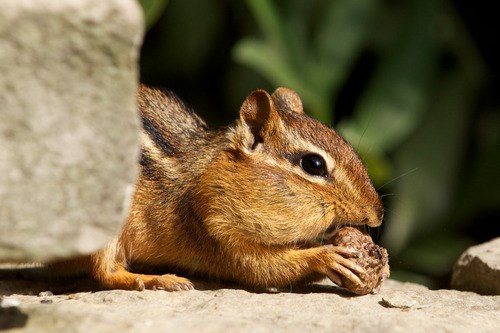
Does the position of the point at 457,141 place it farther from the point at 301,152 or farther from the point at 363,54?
the point at 301,152

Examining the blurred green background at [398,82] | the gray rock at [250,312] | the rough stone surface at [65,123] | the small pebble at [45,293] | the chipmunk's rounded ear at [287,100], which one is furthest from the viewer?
the blurred green background at [398,82]

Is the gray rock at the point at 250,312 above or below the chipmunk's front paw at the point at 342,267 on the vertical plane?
below

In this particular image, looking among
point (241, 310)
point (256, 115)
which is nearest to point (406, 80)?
point (256, 115)

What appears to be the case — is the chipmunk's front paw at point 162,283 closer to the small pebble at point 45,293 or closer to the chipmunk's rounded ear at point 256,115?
the small pebble at point 45,293

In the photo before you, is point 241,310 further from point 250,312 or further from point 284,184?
point 284,184

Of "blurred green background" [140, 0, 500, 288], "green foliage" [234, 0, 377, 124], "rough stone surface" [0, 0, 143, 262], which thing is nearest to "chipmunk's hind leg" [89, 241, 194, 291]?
"rough stone surface" [0, 0, 143, 262]

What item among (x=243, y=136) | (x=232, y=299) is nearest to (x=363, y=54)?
(x=243, y=136)

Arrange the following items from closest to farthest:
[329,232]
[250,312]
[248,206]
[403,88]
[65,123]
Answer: [65,123] → [250,312] → [248,206] → [329,232] → [403,88]

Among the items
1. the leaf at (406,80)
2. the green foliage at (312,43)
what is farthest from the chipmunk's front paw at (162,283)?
the leaf at (406,80)
